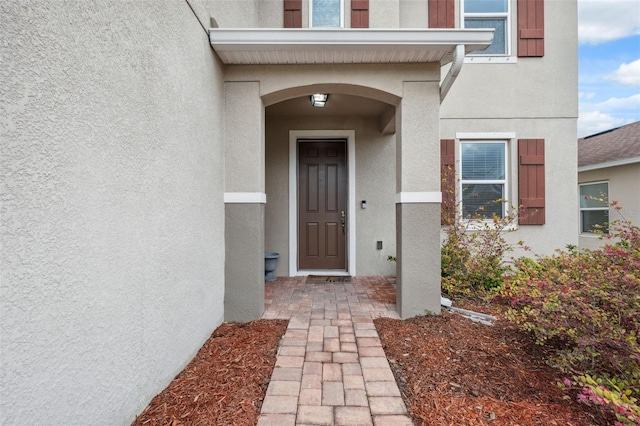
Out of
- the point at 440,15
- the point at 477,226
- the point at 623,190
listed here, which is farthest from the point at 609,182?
the point at 440,15

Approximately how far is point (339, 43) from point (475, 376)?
302 centimetres

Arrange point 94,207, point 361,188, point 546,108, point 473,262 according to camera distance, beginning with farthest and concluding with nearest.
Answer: point 361,188 < point 546,108 < point 473,262 < point 94,207

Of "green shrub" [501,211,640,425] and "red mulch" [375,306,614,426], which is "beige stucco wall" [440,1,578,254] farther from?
"red mulch" [375,306,614,426]

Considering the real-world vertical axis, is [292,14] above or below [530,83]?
above

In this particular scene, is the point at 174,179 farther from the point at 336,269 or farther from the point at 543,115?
the point at 543,115

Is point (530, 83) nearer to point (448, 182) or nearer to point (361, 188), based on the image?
point (448, 182)

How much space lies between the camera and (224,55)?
9.58 ft

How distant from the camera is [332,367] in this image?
226cm

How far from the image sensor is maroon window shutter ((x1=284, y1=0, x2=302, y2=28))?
446cm

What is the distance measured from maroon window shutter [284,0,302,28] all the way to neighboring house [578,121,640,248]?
20.8ft

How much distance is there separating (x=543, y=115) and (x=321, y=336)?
5074 mm

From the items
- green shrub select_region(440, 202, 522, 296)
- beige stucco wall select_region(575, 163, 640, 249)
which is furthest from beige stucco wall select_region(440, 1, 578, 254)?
beige stucco wall select_region(575, 163, 640, 249)

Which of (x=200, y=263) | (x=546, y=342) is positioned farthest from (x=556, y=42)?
(x=200, y=263)

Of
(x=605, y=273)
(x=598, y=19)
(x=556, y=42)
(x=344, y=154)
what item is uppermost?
(x=598, y=19)
